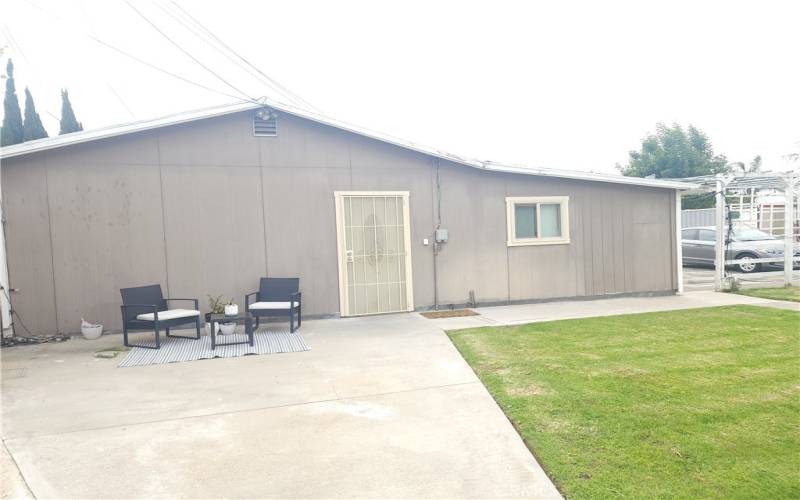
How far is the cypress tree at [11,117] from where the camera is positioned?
14.3 meters

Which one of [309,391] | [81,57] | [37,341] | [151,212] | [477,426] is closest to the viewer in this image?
[477,426]

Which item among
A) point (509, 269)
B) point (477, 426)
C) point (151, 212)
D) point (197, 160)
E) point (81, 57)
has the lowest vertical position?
point (477, 426)

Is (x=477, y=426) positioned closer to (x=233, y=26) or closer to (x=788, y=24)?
(x=233, y=26)

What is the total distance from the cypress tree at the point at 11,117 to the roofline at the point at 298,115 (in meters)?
10.1

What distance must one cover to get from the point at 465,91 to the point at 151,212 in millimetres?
13969

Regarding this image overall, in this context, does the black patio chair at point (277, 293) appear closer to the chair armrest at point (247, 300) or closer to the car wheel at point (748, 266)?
the chair armrest at point (247, 300)

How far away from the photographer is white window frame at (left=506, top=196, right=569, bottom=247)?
→ 8.99 m

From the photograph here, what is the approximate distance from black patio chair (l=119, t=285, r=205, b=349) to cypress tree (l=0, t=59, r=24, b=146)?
11.4 m

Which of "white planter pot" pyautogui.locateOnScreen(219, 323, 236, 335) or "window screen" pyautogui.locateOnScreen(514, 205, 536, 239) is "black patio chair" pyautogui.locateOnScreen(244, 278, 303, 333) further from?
"window screen" pyautogui.locateOnScreen(514, 205, 536, 239)

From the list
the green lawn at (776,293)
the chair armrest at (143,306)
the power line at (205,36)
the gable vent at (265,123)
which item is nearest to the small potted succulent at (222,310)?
the chair armrest at (143,306)

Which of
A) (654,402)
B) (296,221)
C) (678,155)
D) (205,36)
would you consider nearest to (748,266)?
(654,402)

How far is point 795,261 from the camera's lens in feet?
39.9

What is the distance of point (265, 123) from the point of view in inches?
305

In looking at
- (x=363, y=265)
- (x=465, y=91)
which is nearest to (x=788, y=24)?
(x=465, y=91)
